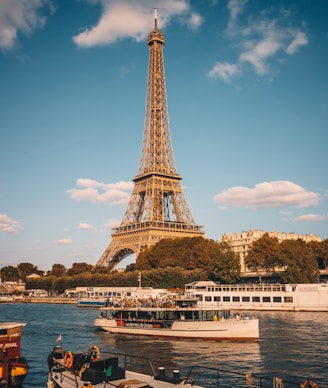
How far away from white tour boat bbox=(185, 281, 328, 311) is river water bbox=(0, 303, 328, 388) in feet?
64.3

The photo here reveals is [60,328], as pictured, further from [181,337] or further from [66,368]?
[66,368]

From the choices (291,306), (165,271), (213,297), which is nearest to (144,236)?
(165,271)

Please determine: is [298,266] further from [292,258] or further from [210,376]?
[210,376]

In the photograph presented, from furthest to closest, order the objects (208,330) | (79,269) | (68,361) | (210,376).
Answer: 1. (79,269)
2. (208,330)
3. (210,376)
4. (68,361)

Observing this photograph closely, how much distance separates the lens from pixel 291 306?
79.4m

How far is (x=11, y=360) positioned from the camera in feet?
97.2

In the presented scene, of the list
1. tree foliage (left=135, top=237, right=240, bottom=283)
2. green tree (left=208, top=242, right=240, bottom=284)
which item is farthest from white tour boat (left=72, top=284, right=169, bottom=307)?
green tree (left=208, top=242, right=240, bottom=284)

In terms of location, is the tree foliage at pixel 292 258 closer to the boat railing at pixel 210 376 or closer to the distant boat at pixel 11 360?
the boat railing at pixel 210 376

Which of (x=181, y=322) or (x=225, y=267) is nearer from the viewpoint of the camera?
(x=181, y=322)

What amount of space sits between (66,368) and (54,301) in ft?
367

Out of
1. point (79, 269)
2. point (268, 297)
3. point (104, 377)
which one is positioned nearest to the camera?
point (104, 377)

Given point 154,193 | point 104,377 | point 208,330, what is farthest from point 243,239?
point 104,377

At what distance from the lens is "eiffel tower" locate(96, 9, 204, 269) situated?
128250mm

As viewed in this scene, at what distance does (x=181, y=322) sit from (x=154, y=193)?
3312 inches
